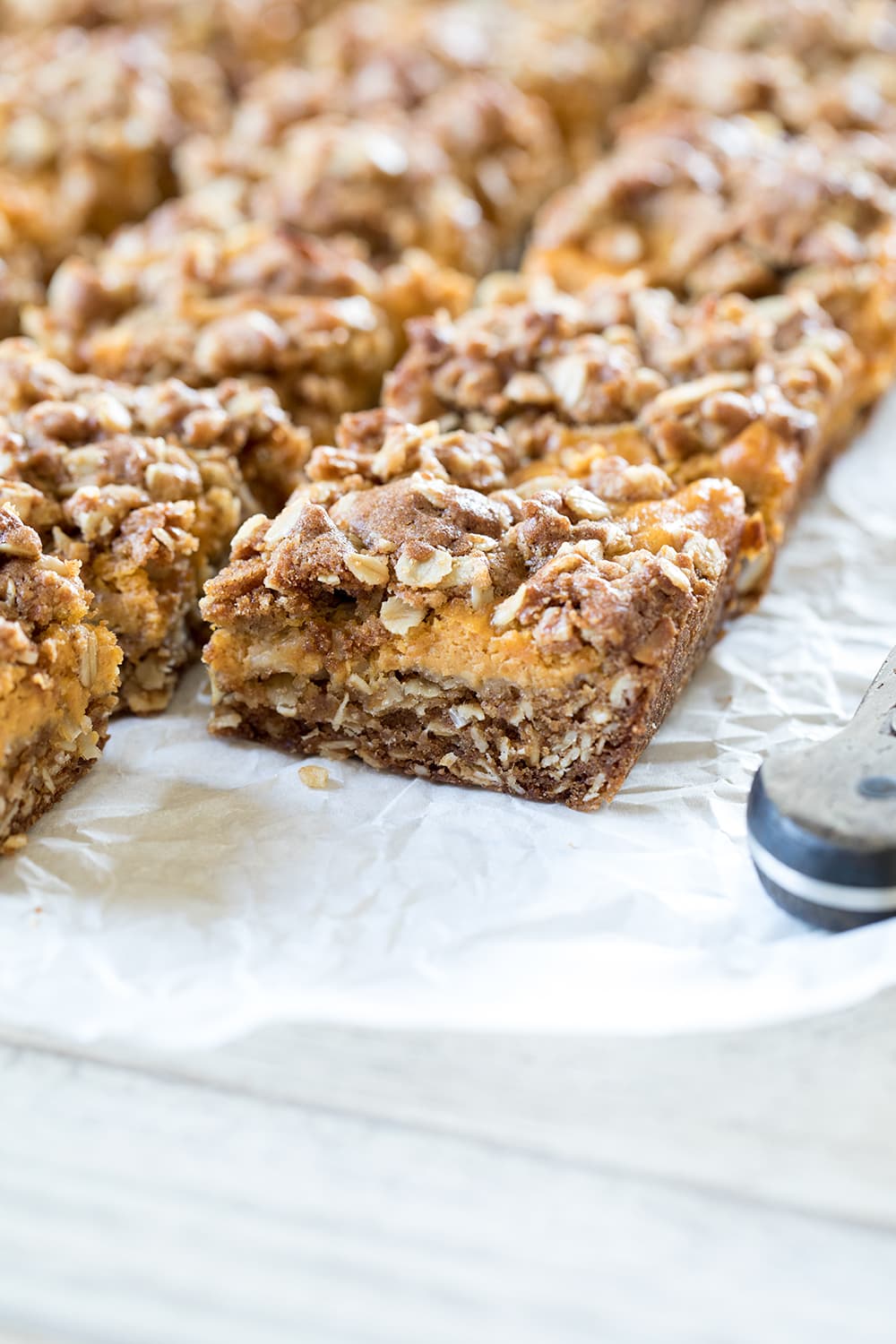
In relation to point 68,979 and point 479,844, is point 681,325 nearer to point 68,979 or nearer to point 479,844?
point 479,844

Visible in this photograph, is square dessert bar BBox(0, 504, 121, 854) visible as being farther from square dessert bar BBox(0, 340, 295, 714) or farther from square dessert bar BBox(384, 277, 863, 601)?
square dessert bar BBox(384, 277, 863, 601)

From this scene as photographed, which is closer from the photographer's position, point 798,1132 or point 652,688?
point 798,1132

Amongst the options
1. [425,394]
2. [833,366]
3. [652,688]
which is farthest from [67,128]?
[652,688]

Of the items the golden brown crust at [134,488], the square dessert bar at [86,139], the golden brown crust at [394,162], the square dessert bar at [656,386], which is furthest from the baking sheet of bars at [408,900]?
the square dessert bar at [86,139]

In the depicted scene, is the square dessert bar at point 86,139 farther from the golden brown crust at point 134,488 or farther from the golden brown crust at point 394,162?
the golden brown crust at point 134,488

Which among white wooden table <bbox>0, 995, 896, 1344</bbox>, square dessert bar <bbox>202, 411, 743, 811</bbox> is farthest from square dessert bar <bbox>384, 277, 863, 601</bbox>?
white wooden table <bbox>0, 995, 896, 1344</bbox>

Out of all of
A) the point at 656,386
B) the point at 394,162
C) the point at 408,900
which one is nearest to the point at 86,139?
the point at 394,162
